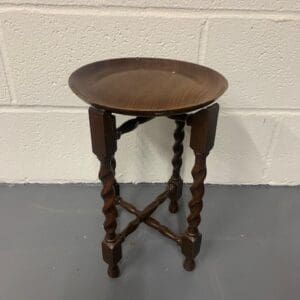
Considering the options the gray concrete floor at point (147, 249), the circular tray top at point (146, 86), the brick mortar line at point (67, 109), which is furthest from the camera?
the brick mortar line at point (67, 109)

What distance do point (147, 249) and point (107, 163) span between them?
15.7 inches

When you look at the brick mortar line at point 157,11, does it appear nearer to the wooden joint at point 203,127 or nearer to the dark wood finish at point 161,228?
the wooden joint at point 203,127

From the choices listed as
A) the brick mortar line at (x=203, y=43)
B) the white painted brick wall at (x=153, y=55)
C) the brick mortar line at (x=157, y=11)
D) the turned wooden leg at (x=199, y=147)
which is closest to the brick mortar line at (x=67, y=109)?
the white painted brick wall at (x=153, y=55)

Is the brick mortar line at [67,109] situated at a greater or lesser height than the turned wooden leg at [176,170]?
greater

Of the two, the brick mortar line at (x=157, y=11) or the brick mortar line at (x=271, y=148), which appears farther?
the brick mortar line at (x=271, y=148)

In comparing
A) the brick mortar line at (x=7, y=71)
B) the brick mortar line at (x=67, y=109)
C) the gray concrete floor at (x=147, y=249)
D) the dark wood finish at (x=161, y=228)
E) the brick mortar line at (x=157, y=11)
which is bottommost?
the gray concrete floor at (x=147, y=249)

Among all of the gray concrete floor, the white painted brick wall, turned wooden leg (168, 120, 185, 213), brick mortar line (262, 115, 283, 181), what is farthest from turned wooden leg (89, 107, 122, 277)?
brick mortar line (262, 115, 283, 181)

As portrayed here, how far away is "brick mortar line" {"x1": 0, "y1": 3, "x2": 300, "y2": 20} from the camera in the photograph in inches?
40.4

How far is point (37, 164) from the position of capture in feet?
4.25

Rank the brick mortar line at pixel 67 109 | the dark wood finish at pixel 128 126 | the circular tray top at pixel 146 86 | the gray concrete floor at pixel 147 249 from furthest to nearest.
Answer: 1. the brick mortar line at pixel 67 109
2. the gray concrete floor at pixel 147 249
3. the dark wood finish at pixel 128 126
4. the circular tray top at pixel 146 86

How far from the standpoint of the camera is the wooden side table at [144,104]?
0.71 metres

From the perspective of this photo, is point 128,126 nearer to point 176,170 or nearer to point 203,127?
point 203,127

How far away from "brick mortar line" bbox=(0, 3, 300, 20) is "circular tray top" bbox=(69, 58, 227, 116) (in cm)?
20

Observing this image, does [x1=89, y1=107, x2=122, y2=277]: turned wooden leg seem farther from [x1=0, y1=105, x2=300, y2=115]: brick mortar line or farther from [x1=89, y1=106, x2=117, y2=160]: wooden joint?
[x1=0, y1=105, x2=300, y2=115]: brick mortar line
